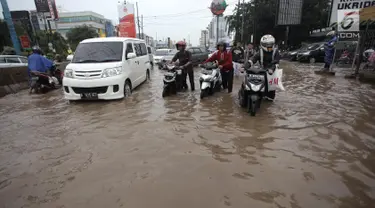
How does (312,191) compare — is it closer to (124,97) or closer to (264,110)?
(264,110)

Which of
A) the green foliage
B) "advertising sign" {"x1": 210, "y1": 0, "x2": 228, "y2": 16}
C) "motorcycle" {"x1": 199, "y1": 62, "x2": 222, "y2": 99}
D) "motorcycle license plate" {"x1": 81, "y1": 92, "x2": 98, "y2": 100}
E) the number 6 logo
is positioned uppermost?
"advertising sign" {"x1": 210, "y1": 0, "x2": 228, "y2": 16}

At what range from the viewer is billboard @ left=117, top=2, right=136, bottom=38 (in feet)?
103

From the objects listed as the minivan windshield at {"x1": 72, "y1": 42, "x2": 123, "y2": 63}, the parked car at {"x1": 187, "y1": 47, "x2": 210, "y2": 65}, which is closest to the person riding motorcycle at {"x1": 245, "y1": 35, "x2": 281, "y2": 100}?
the minivan windshield at {"x1": 72, "y1": 42, "x2": 123, "y2": 63}

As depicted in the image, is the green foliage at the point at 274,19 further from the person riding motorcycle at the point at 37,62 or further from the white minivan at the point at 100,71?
the person riding motorcycle at the point at 37,62

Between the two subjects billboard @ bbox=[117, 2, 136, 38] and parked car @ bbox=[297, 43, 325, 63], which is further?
billboard @ bbox=[117, 2, 136, 38]

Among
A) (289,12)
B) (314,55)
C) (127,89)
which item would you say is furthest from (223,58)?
(289,12)

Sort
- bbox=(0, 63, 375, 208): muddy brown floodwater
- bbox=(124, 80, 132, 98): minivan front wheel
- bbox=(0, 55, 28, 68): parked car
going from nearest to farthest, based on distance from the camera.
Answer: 1. bbox=(0, 63, 375, 208): muddy brown floodwater
2. bbox=(124, 80, 132, 98): minivan front wheel
3. bbox=(0, 55, 28, 68): parked car

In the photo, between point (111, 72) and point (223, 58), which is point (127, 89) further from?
point (223, 58)

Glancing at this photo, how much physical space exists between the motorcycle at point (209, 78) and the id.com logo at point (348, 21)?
716 cm

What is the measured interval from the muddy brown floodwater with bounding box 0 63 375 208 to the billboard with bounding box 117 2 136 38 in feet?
93.4

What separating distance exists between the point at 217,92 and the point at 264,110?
221 centimetres

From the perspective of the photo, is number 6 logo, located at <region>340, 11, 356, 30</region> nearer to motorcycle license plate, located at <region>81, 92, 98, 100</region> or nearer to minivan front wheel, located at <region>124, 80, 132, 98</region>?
minivan front wheel, located at <region>124, 80, 132, 98</region>

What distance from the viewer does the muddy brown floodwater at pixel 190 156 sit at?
2.27 meters

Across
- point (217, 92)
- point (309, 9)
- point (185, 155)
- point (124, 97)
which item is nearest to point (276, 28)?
point (309, 9)
